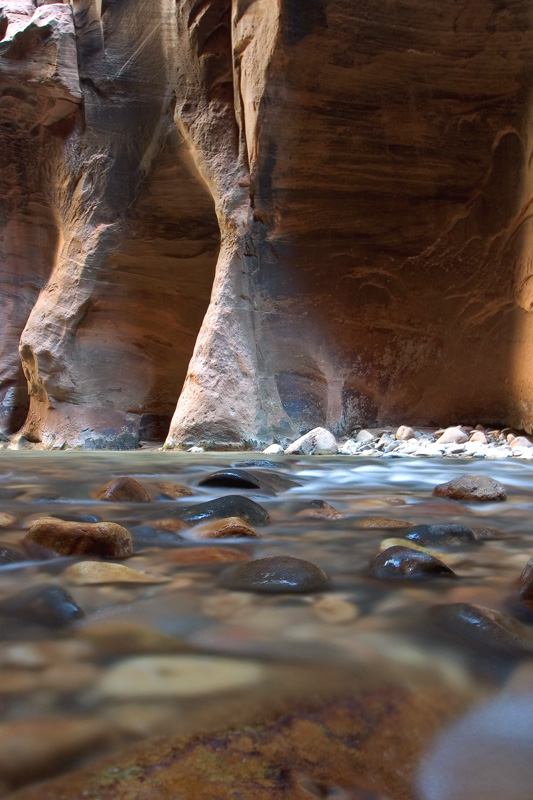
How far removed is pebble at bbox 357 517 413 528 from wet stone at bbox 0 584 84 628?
97cm

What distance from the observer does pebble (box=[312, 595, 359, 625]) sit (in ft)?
3.27

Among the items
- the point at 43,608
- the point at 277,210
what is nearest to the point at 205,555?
the point at 43,608

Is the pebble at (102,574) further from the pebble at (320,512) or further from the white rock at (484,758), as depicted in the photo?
the pebble at (320,512)

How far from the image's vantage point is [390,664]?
2.69 ft

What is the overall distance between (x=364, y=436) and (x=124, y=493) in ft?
14.3

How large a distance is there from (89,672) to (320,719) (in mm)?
280

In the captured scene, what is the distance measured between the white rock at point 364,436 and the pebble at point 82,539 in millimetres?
5031

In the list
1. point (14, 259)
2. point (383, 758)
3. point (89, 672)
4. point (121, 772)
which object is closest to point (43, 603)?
point (89, 672)

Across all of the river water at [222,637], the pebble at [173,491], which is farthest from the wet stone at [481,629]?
the pebble at [173,491]

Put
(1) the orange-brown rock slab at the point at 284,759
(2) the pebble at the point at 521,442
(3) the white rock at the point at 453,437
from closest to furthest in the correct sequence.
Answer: (1) the orange-brown rock slab at the point at 284,759, (2) the pebble at the point at 521,442, (3) the white rock at the point at 453,437

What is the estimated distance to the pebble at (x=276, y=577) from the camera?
3.77 feet

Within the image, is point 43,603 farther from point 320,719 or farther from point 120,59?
point 120,59

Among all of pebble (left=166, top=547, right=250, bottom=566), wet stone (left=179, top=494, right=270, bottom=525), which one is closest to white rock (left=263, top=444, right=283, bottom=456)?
wet stone (left=179, top=494, right=270, bottom=525)

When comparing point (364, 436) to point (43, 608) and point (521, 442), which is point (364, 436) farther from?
point (43, 608)
